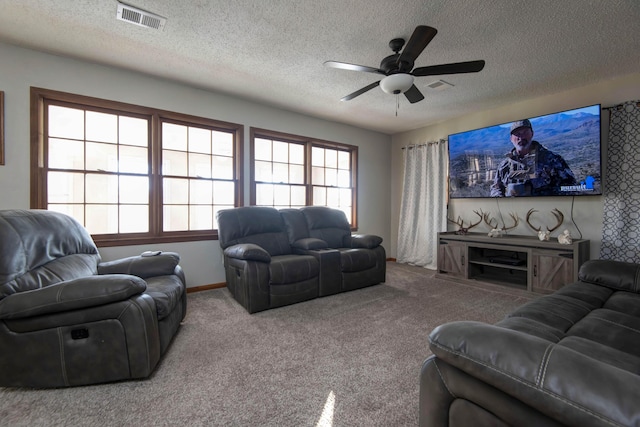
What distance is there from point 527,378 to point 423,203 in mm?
4788

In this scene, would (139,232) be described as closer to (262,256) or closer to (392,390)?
(262,256)

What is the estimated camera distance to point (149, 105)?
3.35 metres

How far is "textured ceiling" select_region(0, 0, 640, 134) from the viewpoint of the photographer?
85.3 inches

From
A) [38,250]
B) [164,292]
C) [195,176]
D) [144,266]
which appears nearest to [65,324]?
[164,292]

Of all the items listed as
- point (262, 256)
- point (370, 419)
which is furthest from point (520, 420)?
point (262, 256)

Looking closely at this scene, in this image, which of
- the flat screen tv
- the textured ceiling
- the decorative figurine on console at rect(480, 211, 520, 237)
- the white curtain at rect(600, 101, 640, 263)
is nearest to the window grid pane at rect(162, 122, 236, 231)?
the textured ceiling

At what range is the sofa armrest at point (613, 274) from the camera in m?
1.99

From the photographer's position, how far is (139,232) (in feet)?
11.0

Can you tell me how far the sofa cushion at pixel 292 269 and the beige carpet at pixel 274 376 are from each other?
319mm

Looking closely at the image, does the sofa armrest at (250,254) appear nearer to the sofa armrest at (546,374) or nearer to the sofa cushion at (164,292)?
the sofa cushion at (164,292)

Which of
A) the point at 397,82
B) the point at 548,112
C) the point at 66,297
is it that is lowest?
the point at 66,297

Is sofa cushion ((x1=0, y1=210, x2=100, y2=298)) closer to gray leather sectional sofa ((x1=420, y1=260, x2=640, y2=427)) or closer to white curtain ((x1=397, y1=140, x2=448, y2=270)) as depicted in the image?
gray leather sectional sofa ((x1=420, y1=260, x2=640, y2=427))

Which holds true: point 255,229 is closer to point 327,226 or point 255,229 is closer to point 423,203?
point 327,226

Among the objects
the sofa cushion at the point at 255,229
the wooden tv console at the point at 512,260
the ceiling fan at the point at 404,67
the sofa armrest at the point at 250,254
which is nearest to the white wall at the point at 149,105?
the sofa cushion at the point at 255,229
